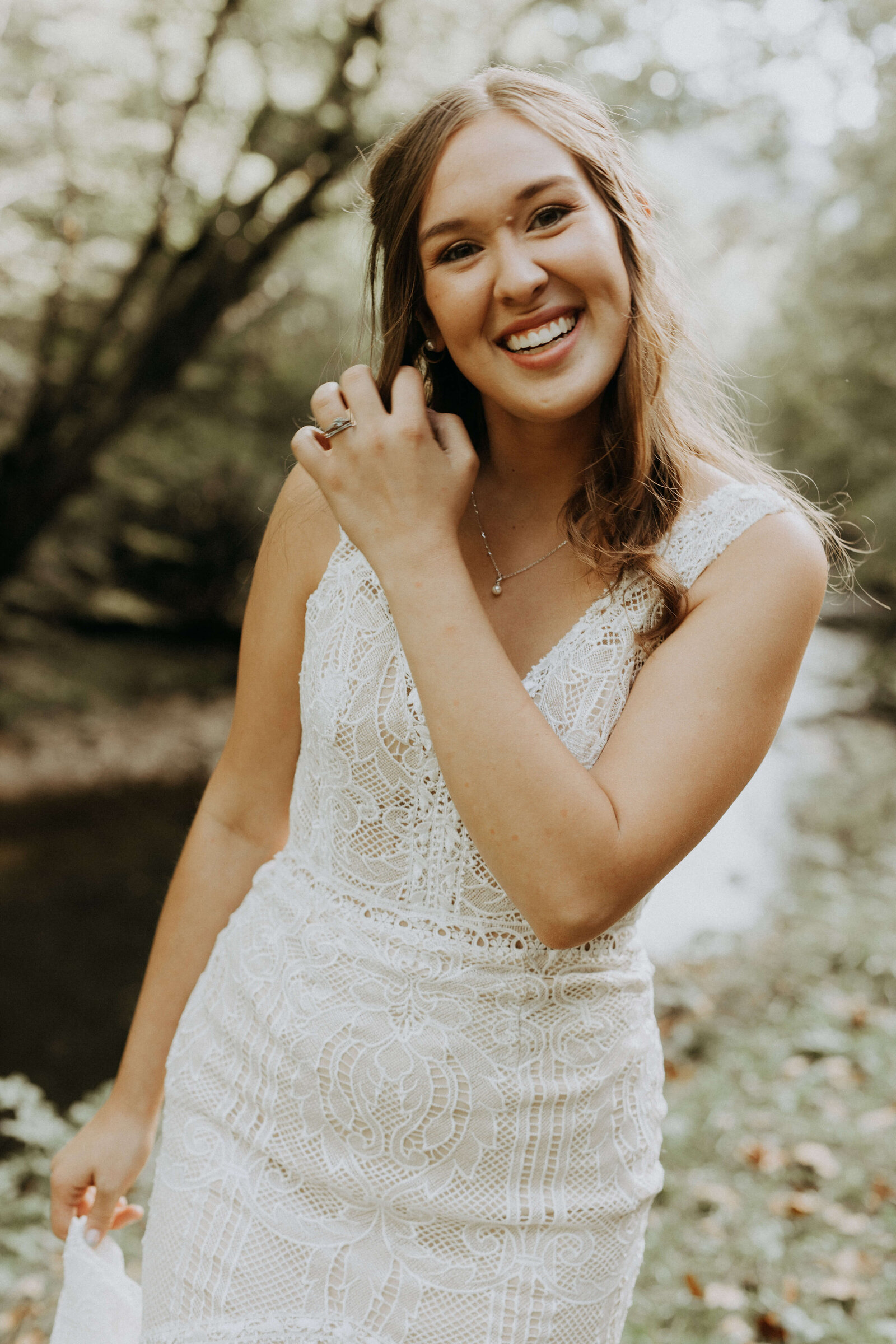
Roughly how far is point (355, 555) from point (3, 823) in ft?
24.2

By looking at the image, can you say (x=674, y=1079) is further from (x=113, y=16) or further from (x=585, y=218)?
(x=113, y=16)

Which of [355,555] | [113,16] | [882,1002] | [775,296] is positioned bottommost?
[882,1002]

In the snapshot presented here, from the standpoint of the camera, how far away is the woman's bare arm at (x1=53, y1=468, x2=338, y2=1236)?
5.26ft

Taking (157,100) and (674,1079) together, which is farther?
(157,100)

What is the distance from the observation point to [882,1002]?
4.68m

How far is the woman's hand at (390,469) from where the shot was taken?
1283 mm

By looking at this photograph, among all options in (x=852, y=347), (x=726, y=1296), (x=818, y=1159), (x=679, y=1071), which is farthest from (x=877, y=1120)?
(x=852, y=347)

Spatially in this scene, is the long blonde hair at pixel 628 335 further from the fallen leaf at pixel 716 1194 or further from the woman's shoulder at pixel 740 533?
the fallen leaf at pixel 716 1194

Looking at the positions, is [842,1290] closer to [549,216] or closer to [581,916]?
[581,916]

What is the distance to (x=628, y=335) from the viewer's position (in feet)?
5.01

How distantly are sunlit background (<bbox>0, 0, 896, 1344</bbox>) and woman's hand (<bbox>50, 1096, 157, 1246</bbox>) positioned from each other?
4.25 ft

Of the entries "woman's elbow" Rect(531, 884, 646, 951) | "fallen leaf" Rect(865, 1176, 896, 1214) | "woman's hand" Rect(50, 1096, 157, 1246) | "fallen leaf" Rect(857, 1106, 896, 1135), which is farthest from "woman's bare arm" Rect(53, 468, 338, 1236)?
"fallen leaf" Rect(857, 1106, 896, 1135)

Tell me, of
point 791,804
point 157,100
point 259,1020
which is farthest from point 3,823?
point 259,1020

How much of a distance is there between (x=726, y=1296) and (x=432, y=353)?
8.43ft
